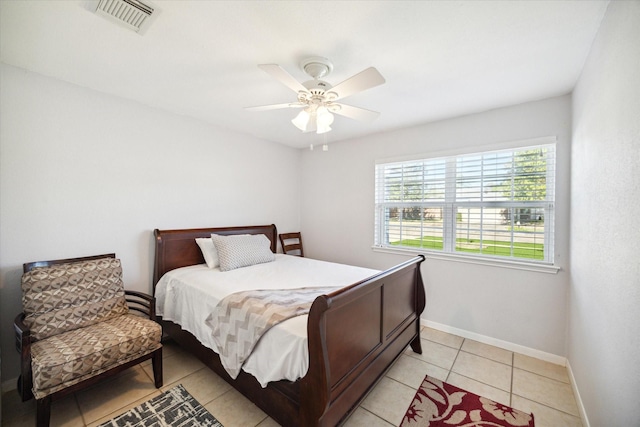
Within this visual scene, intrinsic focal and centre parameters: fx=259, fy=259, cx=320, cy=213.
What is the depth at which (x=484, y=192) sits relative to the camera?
2.80m

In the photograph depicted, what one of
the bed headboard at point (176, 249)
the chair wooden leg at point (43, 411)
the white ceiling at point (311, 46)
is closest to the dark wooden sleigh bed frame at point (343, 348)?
the bed headboard at point (176, 249)

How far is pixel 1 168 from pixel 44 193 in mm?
278

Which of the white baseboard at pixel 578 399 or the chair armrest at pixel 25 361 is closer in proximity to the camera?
the chair armrest at pixel 25 361

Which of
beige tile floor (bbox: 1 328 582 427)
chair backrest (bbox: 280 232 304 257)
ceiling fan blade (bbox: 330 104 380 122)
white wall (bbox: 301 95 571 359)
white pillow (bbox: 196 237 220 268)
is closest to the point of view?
beige tile floor (bbox: 1 328 582 427)

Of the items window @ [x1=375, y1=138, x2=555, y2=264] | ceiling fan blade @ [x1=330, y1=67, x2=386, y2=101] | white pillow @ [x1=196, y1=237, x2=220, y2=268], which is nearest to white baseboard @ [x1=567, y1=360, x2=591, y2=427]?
window @ [x1=375, y1=138, x2=555, y2=264]

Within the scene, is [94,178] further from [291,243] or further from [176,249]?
[291,243]

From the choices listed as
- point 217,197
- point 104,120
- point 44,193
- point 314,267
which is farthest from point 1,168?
point 314,267

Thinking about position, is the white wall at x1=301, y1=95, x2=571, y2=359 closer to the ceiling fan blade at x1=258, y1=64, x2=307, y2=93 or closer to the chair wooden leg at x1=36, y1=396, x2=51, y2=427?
the ceiling fan blade at x1=258, y1=64, x2=307, y2=93

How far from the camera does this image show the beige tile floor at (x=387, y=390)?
176 centimetres

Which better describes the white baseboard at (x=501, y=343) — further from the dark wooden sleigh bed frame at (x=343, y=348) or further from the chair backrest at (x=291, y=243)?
the chair backrest at (x=291, y=243)

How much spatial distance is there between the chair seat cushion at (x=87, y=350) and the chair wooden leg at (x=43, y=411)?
1.5 inches

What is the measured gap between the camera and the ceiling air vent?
53.1 inches

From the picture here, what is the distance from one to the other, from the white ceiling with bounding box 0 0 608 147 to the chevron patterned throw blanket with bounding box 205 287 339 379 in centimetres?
170

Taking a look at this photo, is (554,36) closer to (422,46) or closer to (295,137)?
(422,46)
